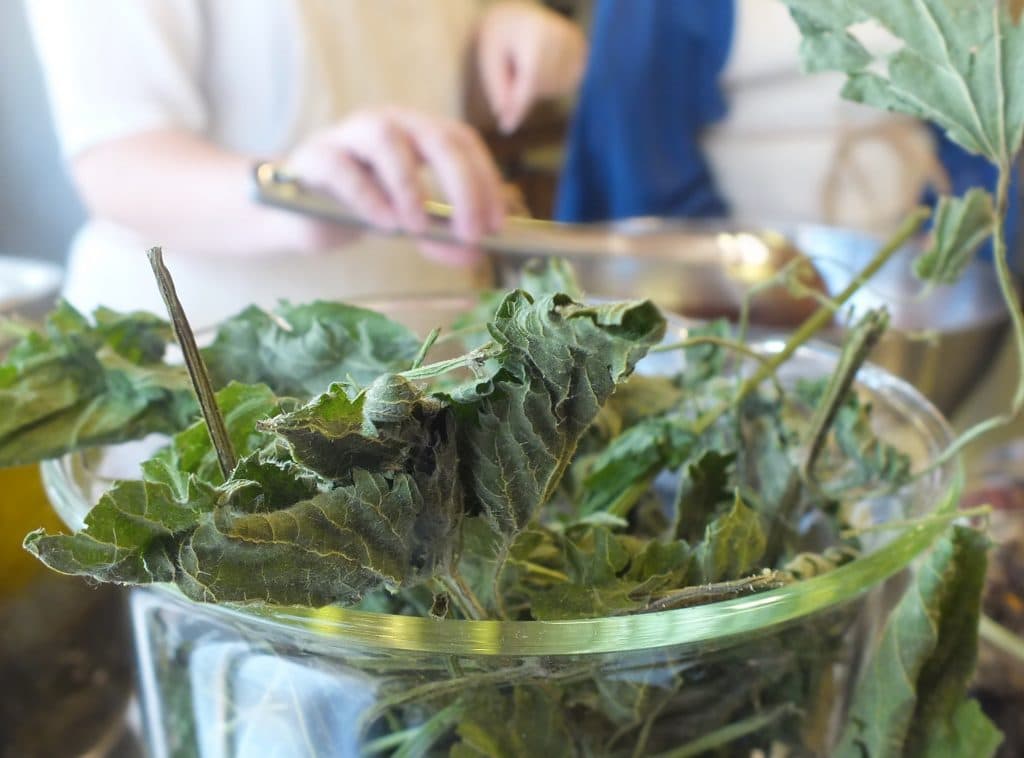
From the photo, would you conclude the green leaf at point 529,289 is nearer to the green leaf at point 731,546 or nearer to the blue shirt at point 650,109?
the green leaf at point 731,546

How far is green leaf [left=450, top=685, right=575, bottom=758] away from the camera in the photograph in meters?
0.17

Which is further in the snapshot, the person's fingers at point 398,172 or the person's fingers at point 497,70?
the person's fingers at point 497,70

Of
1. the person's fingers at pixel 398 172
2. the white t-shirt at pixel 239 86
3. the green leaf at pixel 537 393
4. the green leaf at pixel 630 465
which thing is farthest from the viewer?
the white t-shirt at pixel 239 86

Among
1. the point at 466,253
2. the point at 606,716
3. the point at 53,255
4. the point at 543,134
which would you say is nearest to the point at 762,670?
the point at 606,716

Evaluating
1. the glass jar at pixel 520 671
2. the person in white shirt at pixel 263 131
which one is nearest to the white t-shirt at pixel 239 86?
the person in white shirt at pixel 263 131

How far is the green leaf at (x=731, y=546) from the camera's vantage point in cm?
17

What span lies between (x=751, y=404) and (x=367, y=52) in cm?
51

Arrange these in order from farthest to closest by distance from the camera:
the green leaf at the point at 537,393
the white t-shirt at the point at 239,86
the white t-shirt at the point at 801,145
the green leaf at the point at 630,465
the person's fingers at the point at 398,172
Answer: the white t-shirt at the point at 801,145
the white t-shirt at the point at 239,86
the person's fingers at the point at 398,172
the green leaf at the point at 630,465
the green leaf at the point at 537,393

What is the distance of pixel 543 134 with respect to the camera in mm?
1051

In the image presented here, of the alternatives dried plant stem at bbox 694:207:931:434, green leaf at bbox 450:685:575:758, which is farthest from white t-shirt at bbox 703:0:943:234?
green leaf at bbox 450:685:575:758

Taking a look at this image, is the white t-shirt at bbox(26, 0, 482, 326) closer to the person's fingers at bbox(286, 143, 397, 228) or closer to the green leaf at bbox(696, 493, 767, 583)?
the person's fingers at bbox(286, 143, 397, 228)

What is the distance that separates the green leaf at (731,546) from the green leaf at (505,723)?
4 cm

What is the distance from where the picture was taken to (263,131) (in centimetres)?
63

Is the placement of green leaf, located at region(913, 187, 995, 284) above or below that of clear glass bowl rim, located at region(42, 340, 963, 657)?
above
